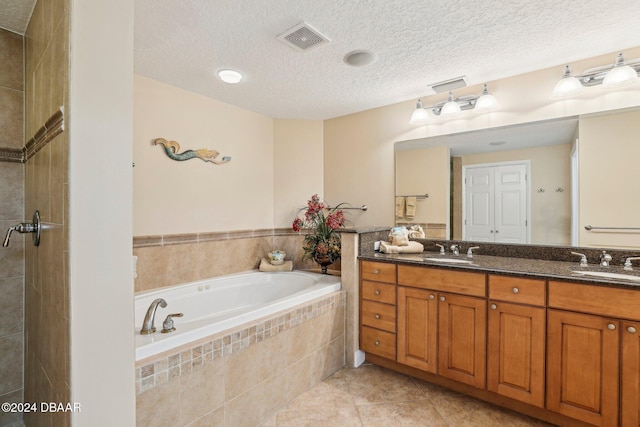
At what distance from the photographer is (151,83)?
8.13ft

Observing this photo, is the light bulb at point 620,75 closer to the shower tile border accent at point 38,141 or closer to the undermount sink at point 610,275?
the undermount sink at point 610,275

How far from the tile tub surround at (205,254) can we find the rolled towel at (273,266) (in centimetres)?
14

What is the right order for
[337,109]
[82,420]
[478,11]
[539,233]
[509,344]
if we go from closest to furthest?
[82,420], [478,11], [509,344], [539,233], [337,109]

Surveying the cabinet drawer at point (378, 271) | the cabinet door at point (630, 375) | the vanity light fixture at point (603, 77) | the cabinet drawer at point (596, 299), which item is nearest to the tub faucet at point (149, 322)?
the cabinet drawer at point (378, 271)

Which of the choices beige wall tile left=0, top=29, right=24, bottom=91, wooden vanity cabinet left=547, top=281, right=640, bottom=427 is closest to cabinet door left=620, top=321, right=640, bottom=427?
wooden vanity cabinet left=547, top=281, right=640, bottom=427

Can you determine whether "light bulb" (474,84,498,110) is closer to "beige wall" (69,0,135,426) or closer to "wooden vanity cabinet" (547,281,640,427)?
"wooden vanity cabinet" (547,281,640,427)

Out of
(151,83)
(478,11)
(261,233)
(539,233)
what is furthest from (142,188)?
(539,233)

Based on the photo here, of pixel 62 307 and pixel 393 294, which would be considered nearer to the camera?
pixel 62 307

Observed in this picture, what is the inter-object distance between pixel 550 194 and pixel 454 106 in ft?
3.35

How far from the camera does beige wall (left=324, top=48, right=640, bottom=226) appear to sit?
218 cm

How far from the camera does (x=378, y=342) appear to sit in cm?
247

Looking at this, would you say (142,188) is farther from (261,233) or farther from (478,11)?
(478,11)

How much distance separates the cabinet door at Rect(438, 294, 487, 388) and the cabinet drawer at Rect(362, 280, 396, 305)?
368 mm

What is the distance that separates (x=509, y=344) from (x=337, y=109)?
251cm
